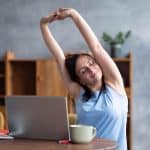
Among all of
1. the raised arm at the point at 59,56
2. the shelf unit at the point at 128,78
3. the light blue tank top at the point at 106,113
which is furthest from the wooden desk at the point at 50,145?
the shelf unit at the point at 128,78

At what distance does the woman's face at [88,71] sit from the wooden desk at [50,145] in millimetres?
385

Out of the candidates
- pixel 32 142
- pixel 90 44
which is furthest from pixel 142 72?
pixel 32 142

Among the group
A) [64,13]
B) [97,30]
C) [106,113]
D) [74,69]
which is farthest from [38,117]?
[97,30]

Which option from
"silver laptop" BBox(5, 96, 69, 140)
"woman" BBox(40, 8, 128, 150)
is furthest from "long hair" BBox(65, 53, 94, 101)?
"silver laptop" BBox(5, 96, 69, 140)

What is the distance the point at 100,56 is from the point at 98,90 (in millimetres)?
179

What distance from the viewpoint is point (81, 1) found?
17.5 feet

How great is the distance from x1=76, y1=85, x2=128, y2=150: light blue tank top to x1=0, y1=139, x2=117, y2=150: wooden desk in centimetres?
24

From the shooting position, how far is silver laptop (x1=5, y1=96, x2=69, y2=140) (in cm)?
195

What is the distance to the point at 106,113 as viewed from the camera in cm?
223

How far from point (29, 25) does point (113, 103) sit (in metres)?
3.33

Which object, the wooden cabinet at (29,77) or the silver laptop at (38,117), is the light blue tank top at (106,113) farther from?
the wooden cabinet at (29,77)

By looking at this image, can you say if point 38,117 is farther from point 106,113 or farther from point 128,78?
Result: point 128,78

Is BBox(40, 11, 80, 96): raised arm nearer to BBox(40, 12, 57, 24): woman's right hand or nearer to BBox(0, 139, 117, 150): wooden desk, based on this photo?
BBox(40, 12, 57, 24): woman's right hand

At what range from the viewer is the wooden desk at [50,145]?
1824mm
